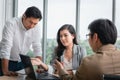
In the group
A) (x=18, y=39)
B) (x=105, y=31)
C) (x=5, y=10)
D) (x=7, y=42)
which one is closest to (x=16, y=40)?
(x=18, y=39)

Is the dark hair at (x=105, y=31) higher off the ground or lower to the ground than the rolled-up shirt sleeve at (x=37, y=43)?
higher

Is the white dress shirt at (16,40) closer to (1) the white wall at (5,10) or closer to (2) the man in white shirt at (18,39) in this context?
(2) the man in white shirt at (18,39)

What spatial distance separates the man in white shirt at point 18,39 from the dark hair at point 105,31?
3.98 feet

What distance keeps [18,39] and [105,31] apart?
1.61 m

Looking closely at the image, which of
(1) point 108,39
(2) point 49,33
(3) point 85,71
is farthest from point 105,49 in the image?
(2) point 49,33

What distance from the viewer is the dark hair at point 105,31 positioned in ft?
6.25

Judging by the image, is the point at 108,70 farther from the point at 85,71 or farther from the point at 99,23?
the point at 99,23

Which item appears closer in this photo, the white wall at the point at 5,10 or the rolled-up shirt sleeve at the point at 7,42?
the rolled-up shirt sleeve at the point at 7,42

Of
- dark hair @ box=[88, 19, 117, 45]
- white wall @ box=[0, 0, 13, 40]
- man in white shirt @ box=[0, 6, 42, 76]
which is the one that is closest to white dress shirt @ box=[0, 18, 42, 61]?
man in white shirt @ box=[0, 6, 42, 76]

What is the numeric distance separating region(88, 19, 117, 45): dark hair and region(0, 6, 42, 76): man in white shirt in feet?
3.98

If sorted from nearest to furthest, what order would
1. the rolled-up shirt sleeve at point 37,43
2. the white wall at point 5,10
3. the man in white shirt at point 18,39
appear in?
the man in white shirt at point 18,39
the rolled-up shirt sleeve at point 37,43
the white wall at point 5,10

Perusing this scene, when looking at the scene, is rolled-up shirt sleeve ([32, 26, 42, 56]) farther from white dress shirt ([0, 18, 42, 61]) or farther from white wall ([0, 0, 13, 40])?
white wall ([0, 0, 13, 40])

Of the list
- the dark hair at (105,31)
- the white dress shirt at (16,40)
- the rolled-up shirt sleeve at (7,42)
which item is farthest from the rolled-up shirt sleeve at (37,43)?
the dark hair at (105,31)

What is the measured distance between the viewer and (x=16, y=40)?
3.30m
